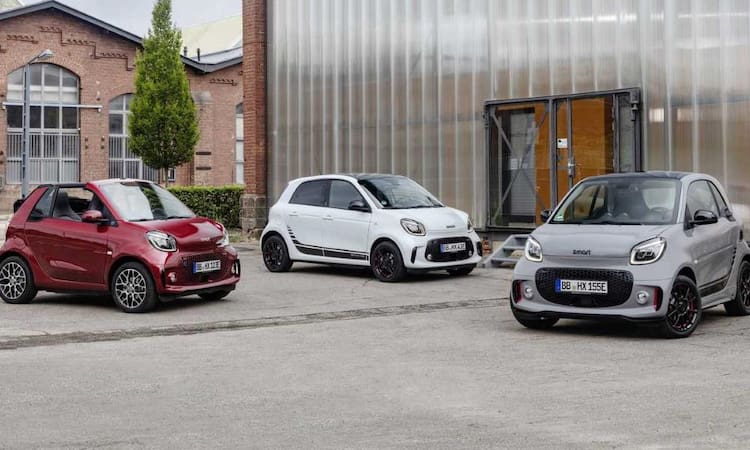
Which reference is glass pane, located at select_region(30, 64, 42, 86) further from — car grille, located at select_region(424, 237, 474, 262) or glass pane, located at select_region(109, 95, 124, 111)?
car grille, located at select_region(424, 237, 474, 262)

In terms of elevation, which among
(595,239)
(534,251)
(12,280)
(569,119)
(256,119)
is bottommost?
(12,280)

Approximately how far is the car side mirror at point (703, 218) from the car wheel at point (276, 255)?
839cm

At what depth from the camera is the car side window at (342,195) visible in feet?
53.4

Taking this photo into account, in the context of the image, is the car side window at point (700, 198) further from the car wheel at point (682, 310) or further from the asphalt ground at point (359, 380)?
the asphalt ground at point (359, 380)

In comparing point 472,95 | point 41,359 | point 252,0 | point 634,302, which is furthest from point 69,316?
point 252,0

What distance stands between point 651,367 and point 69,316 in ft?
22.9

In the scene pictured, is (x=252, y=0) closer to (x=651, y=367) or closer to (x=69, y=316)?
(x=69, y=316)

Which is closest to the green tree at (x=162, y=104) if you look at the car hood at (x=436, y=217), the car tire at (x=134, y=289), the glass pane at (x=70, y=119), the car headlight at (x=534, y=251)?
the glass pane at (x=70, y=119)

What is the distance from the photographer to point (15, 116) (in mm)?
44500

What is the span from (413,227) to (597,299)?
586 centimetres

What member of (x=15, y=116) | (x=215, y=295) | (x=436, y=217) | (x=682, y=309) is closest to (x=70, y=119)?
(x=15, y=116)

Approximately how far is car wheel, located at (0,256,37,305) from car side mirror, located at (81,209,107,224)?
1194 mm

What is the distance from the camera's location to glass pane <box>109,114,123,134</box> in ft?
153

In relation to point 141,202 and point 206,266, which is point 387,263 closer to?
point 206,266
